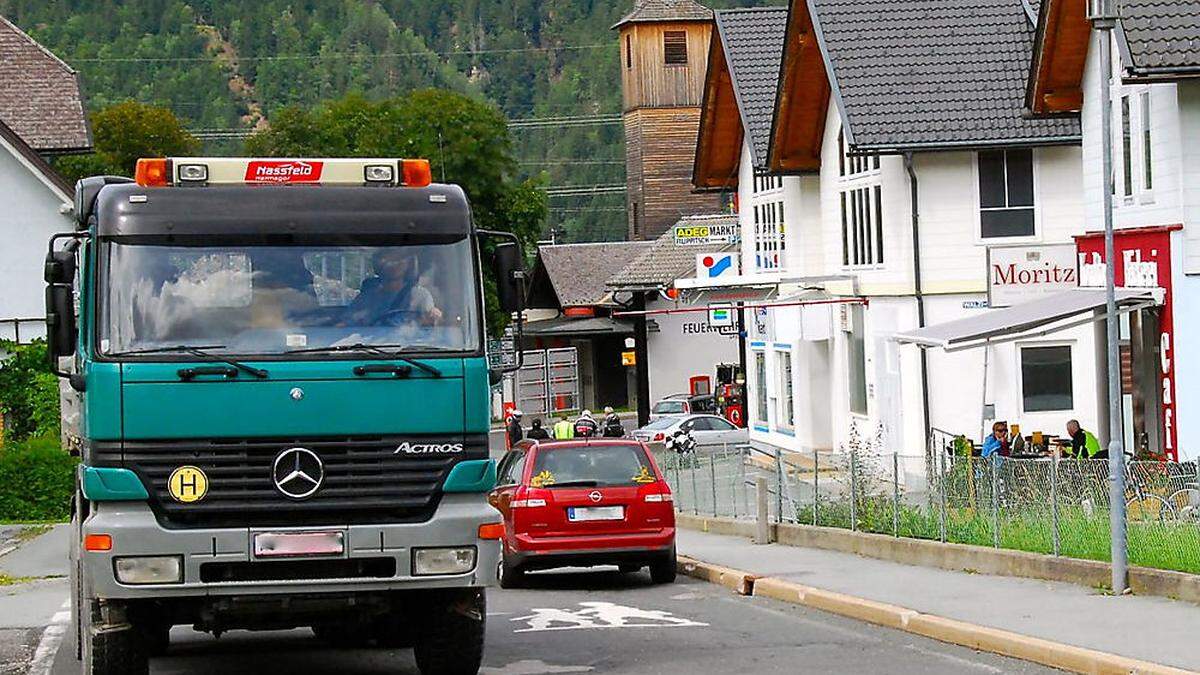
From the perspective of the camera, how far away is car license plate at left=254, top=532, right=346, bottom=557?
466 inches

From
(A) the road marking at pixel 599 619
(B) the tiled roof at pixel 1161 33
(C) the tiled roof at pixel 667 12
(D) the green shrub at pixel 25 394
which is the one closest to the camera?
(A) the road marking at pixel 599 619

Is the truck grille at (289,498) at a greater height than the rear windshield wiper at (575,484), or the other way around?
the truck grille at (289,498)

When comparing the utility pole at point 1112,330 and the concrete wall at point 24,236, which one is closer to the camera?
the utility pole at point 1112,330

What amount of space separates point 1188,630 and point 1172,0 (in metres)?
12.3

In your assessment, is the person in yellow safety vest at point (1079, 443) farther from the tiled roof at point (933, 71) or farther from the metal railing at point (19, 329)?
the metal railing at point (19, 329)

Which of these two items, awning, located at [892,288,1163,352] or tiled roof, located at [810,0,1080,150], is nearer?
awning, located at [892,288,1163,352]

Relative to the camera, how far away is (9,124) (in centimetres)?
4588

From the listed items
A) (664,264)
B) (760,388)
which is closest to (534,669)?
(760,388)

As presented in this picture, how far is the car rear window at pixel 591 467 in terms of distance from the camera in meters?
20.7

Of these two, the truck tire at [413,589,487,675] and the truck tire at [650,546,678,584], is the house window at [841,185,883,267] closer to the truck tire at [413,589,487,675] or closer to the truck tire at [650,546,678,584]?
the truck tire at [650,546,678,584]

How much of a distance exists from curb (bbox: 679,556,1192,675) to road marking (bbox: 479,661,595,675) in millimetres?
2847

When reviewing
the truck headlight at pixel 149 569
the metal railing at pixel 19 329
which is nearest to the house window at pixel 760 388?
the metal railing at pixel 19 329

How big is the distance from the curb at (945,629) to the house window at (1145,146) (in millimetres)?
8633

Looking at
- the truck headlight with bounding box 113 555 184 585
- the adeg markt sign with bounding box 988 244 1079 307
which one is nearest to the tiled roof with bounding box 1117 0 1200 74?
the adeg markt sign with bounding box 988 244 1079 307
